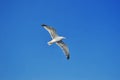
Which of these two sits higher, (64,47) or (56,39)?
(64,47)

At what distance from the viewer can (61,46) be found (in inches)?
1404

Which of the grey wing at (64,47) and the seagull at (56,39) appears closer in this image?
the seagull at (56,39)

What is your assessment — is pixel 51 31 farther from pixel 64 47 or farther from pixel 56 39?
pixel 64 47

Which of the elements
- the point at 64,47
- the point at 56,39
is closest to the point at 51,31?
the point at 56,39

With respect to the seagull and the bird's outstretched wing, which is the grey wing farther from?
Answer: the bird's outstretched wing

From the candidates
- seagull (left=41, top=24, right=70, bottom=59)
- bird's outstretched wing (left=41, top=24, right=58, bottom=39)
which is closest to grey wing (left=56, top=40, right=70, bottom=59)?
seagull (left=41, top=24, right=70, bottom=59)

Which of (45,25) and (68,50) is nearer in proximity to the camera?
(45,25)

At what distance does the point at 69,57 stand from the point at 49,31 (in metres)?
3.35

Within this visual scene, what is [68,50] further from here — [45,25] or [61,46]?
[45,25]

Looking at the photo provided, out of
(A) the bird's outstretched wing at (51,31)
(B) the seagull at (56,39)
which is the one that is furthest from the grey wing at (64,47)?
(A) the bird's outstretched wing at (51,31)

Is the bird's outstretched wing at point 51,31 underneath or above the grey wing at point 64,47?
above

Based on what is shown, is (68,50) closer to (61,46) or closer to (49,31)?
(61,46)

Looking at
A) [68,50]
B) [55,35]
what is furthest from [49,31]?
[68,50]

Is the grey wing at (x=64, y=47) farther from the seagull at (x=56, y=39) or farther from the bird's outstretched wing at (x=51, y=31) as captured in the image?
the bird's outstretched wing at (x=51, y=31)
